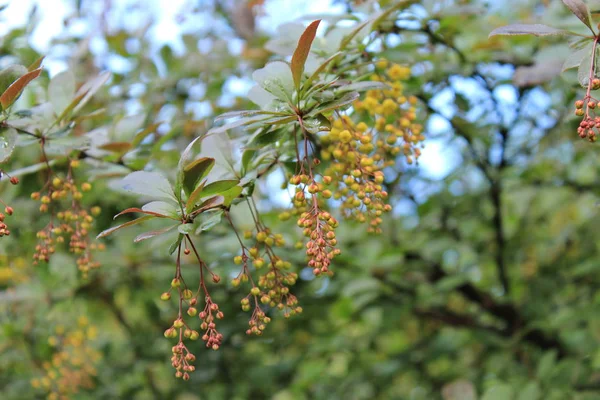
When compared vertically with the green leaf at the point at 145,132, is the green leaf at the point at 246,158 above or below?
above

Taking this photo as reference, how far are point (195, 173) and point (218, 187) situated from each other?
1.9 inches

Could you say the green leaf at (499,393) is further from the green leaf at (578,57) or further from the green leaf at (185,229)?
the green leaf at (185,229)

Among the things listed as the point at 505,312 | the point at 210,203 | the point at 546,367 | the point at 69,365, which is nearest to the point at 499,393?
the point at 546,367

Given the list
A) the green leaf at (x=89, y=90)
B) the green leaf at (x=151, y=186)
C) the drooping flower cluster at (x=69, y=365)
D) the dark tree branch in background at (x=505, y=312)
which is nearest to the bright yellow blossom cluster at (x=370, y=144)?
the green leaf at (x=151, y=186)

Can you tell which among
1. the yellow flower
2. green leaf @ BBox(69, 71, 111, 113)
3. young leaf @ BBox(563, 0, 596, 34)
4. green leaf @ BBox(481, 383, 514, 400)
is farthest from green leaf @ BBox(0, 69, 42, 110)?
Answer: green leaf @ BBox(481, 383, 514, 400)

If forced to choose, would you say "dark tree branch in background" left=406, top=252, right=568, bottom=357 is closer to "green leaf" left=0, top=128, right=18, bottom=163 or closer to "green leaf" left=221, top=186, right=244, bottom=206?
"green leaf" left=221, top=186, right=244, bottom=206

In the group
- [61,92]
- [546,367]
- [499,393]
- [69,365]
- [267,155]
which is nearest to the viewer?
[267,155]

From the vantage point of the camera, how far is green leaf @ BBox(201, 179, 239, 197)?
1.10m

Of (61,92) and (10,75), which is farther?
(61,92)

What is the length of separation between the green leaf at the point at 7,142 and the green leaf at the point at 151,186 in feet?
0.70

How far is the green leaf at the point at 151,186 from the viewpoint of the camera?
113 cm

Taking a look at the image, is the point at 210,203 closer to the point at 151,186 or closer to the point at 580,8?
the point at 151,186

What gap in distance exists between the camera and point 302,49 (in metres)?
1.07

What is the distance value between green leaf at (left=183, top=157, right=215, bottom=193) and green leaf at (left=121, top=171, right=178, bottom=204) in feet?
0.16
